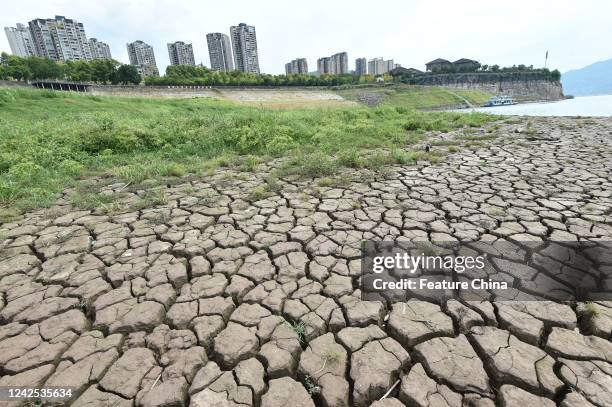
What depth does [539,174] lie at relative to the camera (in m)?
5.00

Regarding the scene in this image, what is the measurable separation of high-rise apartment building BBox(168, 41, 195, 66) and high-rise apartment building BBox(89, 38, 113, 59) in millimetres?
21681

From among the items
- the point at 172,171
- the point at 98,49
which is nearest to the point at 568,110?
the point at 172,171

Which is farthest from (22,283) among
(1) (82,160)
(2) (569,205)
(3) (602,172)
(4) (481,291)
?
(3) (602,172)

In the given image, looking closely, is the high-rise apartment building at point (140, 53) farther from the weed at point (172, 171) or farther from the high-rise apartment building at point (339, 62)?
the weed at point (172, 171)

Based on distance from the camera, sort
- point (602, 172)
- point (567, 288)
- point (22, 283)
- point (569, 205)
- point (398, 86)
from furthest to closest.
Answer: point (398, 86) < point (602, 172) < point (569, 205) < point (22, 283) < point (567, 288)

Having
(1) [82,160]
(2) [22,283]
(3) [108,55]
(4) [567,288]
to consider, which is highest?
(3) [108,55]

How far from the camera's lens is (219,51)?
83.8 meters

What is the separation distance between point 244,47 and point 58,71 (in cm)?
5001

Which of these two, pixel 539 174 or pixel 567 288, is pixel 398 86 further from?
pixel 567 288

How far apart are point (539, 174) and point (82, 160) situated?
8.45 m

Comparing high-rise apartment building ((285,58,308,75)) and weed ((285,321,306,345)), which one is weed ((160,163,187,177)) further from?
high-rise apartment building ((285,58,308,75))

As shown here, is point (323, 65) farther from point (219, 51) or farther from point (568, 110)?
point (568, 110)

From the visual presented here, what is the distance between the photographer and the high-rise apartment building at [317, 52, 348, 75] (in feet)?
311

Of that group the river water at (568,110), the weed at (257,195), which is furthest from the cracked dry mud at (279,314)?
the river water at (568,110)
